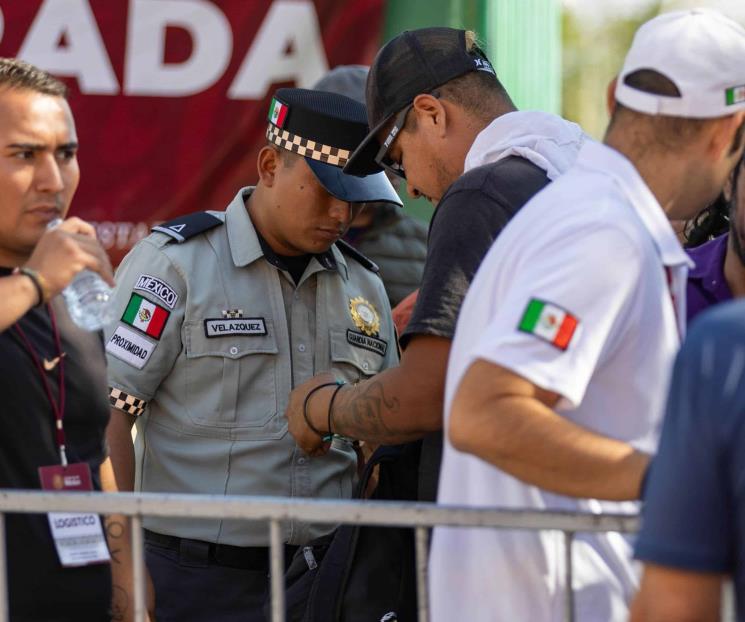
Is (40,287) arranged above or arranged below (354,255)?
above

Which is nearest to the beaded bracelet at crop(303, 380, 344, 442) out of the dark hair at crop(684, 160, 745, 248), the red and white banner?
the dark hair at crop(684, 160, 745, 248)

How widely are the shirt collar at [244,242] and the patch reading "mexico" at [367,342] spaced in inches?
7.8

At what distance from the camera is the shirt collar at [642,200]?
2.13 m

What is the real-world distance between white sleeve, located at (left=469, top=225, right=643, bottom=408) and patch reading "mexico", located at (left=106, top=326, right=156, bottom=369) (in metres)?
1.56

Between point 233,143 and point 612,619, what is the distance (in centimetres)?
467

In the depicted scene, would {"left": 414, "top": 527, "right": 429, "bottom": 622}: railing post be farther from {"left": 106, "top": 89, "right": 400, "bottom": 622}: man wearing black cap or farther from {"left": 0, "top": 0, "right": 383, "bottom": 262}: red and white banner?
{"left": 0, "top": 0, "right": 383, "bottom": 262}: red and white banner

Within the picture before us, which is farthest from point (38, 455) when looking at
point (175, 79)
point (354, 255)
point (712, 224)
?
point (175, 79)

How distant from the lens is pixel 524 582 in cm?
217

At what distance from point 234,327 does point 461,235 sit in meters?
1.06

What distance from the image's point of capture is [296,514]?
7.24 ft

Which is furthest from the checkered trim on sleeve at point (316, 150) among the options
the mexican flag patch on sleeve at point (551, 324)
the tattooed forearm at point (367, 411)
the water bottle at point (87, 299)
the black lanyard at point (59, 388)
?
the mexican flag patch on sleeve at point (551, 324)

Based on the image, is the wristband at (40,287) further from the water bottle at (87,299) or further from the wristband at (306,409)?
the wristband at (306,409)

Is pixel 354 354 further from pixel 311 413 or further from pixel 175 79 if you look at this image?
pixel 175 79

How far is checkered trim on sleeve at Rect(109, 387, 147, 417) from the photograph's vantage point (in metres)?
3.40
